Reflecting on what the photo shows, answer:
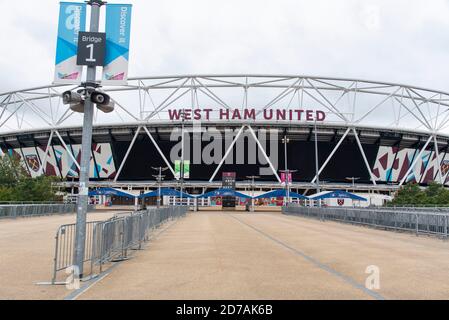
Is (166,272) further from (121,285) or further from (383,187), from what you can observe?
(383,187)

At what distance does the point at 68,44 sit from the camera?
30.0ft

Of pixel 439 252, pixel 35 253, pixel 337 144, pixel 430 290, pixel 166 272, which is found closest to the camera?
pixel 430 290

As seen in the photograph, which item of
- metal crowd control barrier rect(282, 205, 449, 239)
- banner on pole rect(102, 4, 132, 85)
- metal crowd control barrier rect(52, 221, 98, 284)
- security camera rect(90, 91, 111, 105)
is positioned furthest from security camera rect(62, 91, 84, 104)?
metal crowd control barrier rect(282, 205, 449, 239)

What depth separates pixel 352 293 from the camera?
7.36m

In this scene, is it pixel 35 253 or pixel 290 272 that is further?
pixel 35 253

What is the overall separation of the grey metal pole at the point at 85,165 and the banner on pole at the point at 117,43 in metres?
0.35

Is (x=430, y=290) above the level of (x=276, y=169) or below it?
below

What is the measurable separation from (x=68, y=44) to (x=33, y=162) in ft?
271

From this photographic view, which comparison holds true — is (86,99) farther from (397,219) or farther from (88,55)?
(397,219)

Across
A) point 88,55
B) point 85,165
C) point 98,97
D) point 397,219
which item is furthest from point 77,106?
point 397,219

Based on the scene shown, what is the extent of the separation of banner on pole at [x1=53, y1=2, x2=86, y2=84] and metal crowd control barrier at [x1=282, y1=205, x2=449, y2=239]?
1716cm
